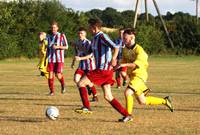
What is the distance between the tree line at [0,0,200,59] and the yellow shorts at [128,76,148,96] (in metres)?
35.9

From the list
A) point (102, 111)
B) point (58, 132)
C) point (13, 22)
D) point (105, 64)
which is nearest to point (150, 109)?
point (102, 111)

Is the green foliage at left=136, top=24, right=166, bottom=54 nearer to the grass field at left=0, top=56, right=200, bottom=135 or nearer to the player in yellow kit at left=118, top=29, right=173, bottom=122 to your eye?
the grass field at left=0, top=56, right=200, bottom=135

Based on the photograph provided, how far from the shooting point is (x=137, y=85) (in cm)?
1020

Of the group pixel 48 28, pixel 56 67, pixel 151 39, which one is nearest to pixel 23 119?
pixel 56 67

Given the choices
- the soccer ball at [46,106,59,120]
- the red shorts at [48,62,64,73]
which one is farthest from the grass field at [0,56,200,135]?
the red shorts at [48,62,64,73]

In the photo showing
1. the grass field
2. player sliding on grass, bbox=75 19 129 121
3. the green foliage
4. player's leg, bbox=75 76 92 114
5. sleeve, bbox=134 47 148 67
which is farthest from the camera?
the green foliage

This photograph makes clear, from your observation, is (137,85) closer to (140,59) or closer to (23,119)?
(140,59)

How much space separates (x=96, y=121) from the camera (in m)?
10.3

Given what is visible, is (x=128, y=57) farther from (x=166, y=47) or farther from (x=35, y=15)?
(x=166, y=47)

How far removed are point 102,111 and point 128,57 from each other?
6.40ft

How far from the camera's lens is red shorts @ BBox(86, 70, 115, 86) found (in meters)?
10.6

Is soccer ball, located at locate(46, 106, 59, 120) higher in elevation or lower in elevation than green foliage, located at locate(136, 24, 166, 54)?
higher

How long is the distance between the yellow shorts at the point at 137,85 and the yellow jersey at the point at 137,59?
7 centimetres

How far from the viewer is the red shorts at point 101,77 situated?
1063 cm
